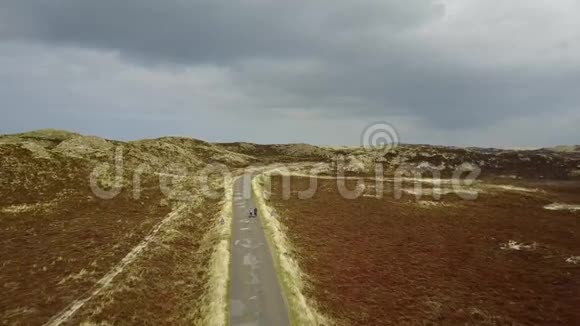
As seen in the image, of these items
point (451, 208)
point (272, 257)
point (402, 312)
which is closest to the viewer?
point (402, 312)

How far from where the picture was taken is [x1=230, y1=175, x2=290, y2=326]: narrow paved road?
21875 millimetres

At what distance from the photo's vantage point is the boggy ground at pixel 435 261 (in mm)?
25766

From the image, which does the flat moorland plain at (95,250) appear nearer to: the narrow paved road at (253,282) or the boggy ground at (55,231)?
the boggy ground at (55,231)

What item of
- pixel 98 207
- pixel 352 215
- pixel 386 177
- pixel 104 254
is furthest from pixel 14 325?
pixel 386 177

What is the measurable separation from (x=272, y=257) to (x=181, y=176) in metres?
53.7

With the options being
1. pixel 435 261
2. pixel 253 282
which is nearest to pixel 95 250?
pixel 253 282

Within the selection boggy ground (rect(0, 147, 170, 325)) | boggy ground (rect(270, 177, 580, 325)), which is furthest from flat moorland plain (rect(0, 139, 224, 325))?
boggy ground (rect(270, 177, 580, 325))

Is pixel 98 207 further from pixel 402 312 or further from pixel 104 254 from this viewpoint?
pixel 402 312

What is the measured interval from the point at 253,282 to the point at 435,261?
1867 cm

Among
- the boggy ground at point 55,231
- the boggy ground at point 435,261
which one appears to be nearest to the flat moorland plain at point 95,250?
the boggy ground at point 55,231

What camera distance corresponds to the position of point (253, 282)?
87.0 feet

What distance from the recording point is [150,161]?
85812 mm

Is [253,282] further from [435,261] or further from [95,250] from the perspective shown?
[435,261]

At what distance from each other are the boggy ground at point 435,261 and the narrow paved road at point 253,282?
3.40 m
